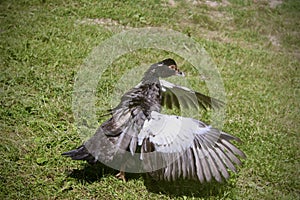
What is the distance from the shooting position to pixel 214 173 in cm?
430

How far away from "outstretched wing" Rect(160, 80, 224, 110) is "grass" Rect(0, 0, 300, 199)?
0.56 m

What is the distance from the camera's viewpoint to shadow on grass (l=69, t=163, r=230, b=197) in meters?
4.82

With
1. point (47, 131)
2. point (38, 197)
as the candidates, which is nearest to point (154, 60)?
point (47, 131)

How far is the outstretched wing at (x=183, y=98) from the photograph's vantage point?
5.82 meters

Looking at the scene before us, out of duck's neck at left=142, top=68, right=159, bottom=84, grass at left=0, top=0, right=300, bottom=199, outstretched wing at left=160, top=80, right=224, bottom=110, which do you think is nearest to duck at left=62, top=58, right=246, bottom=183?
grass at left=0, top=0, right=300, bottom=199

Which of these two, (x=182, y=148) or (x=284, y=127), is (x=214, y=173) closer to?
(x=182, y=148)

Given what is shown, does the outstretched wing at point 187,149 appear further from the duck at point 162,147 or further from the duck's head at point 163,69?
the duck's head at point 163,69

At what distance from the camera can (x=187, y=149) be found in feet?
14.5

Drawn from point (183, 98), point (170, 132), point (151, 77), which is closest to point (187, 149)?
point (170, 132)

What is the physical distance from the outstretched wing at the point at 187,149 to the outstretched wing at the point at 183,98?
50.7 inches

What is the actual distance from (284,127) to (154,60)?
284 centimetres

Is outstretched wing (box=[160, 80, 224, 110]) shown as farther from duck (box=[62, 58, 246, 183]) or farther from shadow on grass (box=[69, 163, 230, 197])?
shadow on grass (box=[69, 163, 230, 197])

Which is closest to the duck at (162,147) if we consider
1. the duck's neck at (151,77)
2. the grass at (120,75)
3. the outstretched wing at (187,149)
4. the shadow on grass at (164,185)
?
the outstretched wing at (187,149)

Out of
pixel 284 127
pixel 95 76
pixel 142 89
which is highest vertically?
pixel 142 89
